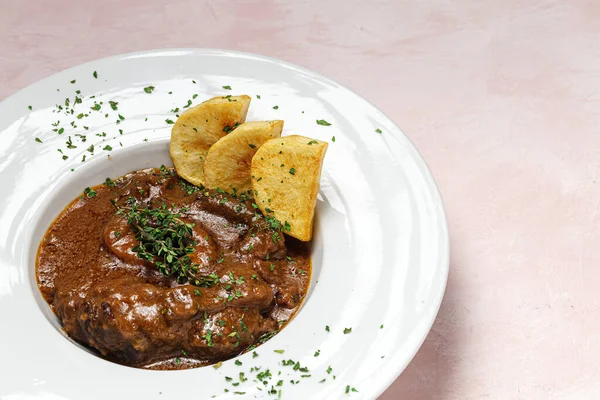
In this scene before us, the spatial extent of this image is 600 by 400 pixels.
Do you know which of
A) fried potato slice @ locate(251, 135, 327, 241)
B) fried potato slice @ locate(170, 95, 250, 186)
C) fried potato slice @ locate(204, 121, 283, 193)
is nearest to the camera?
fried potato slice @ locate(251, 135, 327, 241)

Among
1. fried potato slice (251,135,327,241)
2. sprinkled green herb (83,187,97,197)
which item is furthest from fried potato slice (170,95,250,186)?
sprinkled green herb (83,187,97,197)

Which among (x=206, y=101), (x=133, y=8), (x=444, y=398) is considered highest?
(x=133, y=8)

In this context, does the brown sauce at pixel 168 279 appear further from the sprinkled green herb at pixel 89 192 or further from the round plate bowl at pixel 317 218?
the round plate bowl at pixel 317 218

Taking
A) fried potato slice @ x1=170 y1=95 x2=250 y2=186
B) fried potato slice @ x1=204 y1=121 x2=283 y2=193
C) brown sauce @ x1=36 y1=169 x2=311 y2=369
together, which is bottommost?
brown sauce @ x1=36 y1=169 x2=311 y2=369

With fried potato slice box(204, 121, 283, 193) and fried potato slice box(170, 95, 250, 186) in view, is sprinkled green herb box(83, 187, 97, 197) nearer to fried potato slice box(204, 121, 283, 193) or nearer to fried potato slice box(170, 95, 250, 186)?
fried potato slice box(170, 95, 250, 186)

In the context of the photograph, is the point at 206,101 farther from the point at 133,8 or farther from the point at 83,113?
the point at 133,8

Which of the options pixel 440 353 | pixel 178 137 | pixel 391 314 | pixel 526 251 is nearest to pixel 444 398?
pixel 440 353
